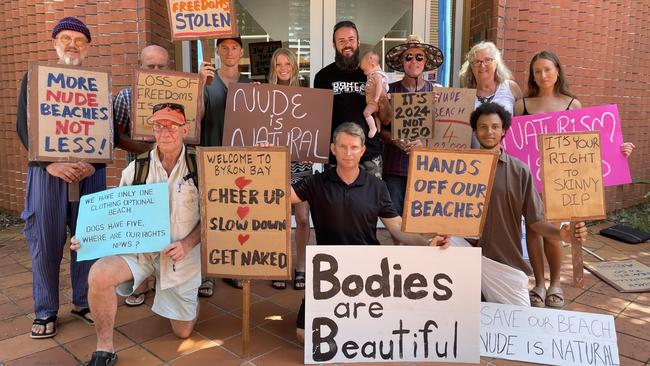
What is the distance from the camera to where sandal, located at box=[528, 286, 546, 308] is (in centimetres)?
340

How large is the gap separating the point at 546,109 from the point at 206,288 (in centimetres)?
300

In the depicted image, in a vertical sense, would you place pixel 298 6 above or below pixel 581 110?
above

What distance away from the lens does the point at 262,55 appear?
506 cm

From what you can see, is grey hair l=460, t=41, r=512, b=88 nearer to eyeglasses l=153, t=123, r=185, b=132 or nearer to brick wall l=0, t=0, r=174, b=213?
eyeglasses l=153, t=123, r=185, b=132

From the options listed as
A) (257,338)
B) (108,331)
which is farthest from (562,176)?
(108,331)

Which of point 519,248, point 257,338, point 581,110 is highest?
point 581,110

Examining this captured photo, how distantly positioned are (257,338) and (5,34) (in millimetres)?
5430

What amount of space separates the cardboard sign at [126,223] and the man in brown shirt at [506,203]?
80.3 inches

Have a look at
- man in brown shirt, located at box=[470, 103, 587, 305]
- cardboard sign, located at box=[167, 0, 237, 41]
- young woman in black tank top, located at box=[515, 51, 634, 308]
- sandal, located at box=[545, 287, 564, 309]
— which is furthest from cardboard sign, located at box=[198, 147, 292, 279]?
sandal, located at box=[545, 287, 564, 309]

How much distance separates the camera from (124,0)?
16.1ft

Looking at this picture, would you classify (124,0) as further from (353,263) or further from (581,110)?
(581,110)

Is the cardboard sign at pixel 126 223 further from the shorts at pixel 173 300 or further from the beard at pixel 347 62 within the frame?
the beard at pixel 347 62

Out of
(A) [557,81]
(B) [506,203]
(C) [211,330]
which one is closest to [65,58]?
(C) [211,330]

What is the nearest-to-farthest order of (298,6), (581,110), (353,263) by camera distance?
(353,263)
(581,110)
(298,6)
